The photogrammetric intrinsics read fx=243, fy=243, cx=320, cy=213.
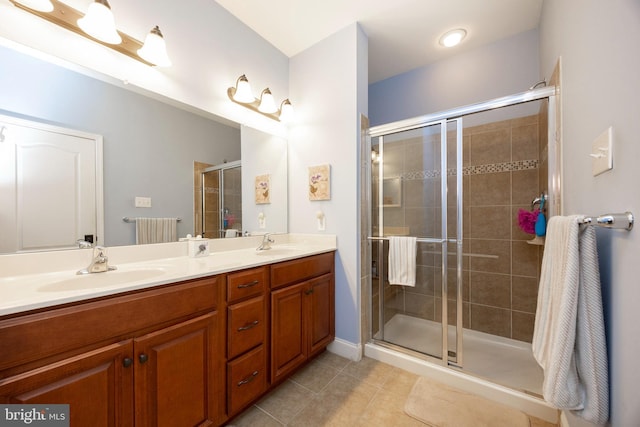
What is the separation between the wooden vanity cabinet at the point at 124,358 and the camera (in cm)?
71

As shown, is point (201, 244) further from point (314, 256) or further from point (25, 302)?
point (25, 302)

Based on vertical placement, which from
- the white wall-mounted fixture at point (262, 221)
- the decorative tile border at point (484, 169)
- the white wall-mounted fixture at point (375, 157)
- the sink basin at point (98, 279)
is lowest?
the sink basin at point (98, 279)

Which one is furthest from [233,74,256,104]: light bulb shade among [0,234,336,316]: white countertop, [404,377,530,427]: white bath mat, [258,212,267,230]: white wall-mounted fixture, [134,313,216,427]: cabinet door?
[404,377,530,427]: white bath mat

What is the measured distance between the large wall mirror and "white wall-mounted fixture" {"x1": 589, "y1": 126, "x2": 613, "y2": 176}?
196cm

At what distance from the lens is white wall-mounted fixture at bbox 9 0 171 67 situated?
109 cm

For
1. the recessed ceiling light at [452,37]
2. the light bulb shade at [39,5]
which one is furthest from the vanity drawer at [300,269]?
the recessed ceiling light at [452,37]

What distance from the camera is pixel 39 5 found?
1071 millimetres

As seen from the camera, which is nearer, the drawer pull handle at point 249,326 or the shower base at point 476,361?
the drawer pull handle at point 249,326

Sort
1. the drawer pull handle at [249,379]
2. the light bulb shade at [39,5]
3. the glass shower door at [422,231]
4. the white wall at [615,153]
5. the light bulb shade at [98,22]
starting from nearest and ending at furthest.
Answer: the white wall at [615,153] → the light bulb shade at [39,5] → the light bulb shade at [98,22] → the drawer pull handle at [249,379] → the glass shower door at [422,231]

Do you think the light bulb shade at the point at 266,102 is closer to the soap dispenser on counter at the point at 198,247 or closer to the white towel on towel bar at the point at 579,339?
the soap dispenser on counter at the point at 198,247

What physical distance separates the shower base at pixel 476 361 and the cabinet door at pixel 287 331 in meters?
0.65

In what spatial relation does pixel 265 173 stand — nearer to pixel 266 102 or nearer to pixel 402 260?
A: pixel 266 102

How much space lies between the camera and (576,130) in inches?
41.1

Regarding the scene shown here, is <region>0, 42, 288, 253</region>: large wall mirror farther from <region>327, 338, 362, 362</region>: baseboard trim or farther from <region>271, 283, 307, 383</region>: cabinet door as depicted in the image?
<region>327, 338, 362, 362</region>: baseboard trim
